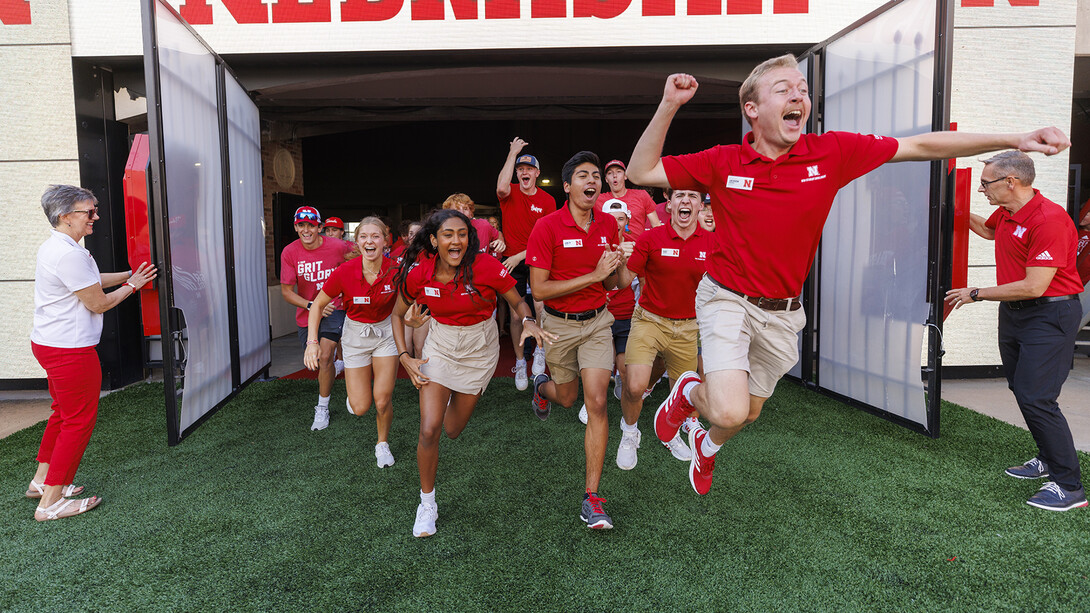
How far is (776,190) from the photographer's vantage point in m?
2.53

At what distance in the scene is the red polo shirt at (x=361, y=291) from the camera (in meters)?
4.43

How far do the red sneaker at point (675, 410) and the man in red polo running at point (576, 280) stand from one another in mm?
372

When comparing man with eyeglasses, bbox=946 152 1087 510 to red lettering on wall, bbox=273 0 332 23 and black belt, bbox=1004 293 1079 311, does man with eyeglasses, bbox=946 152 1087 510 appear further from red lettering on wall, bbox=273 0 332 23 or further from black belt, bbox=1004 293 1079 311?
red lettering on wall, bbox=273 0 332 23

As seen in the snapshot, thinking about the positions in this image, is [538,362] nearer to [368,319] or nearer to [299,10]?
[368,319]

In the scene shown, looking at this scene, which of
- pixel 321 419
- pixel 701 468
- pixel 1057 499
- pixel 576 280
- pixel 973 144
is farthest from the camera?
pixel 321 419

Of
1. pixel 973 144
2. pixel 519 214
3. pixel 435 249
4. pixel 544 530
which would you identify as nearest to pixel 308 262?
pixel 519 214

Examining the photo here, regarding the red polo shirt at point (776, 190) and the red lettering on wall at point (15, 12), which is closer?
the red polo shirt at point (776, 190)

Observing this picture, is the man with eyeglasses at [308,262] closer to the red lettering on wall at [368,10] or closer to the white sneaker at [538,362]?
the white sneaker at [538,362]

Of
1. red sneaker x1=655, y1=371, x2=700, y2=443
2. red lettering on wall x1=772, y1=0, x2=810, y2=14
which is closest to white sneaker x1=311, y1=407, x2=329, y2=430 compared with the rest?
red sneaker x1=655, y1=371, x2=700, y2=443

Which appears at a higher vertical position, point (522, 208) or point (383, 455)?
point (522, 208)

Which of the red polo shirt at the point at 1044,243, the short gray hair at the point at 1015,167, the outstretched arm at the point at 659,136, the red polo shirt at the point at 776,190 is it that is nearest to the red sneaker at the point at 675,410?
the red polo shirt at the point at 776,190

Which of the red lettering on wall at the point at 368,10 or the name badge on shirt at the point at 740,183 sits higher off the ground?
the red lettering on wall at the point at 368,10

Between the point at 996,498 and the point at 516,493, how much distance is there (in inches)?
112

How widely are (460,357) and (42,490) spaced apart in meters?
2.65
